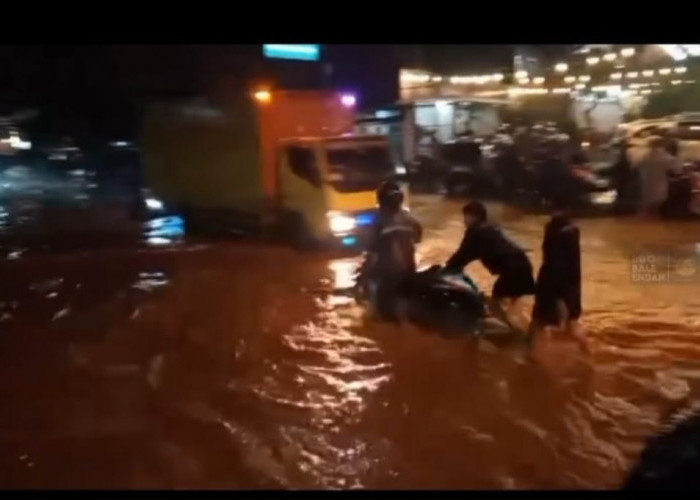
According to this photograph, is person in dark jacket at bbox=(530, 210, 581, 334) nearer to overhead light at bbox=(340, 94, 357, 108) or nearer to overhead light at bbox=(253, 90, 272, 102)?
overhead light at bbox=(340, 94, 357, 108)

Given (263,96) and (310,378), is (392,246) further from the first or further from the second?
(263,96)

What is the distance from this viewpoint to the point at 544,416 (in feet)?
12.3

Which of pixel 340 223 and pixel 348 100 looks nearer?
pixel 348 100

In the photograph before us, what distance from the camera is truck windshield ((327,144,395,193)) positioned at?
12.6ft

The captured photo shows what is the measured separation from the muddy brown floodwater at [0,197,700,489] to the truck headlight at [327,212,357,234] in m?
0.12

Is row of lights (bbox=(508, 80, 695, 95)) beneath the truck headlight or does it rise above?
above

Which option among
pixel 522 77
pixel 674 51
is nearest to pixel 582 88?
pixel 522 77

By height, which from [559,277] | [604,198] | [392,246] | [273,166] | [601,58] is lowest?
[559,277]

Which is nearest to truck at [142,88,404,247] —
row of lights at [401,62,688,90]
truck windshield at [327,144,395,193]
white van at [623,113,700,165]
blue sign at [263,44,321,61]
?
truck windshield at [327,144,395,193]

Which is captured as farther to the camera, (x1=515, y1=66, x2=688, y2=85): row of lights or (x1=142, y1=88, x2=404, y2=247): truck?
(x1=142, y1=88, x2=404, y2=247): truck

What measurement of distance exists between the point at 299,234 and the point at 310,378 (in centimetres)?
63

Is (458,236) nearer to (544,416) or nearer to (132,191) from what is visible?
(544,416)

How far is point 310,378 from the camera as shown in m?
3.77

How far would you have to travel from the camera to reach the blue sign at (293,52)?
3648 millimetres
